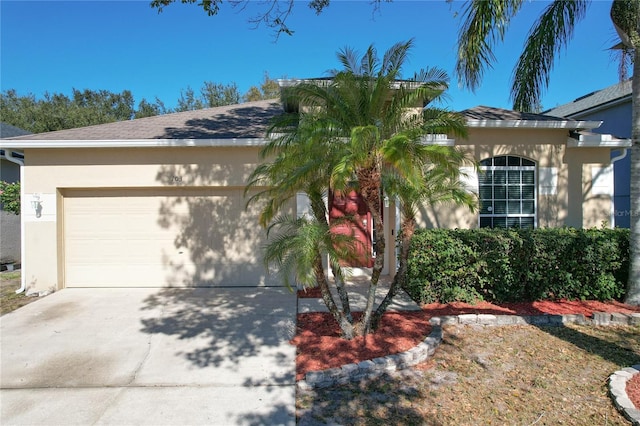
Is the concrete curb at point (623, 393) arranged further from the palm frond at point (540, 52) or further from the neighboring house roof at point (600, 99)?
the neighboring house roof at point (600, 99)

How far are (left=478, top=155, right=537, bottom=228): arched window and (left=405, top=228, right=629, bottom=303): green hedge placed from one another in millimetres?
1738

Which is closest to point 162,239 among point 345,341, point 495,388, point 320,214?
point 320,214

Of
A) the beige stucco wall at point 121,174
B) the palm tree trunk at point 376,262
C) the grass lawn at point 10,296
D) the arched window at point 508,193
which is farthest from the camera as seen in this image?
the arched window at point 508,193

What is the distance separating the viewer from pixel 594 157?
8836 millimetres

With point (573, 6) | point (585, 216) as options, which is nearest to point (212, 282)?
point (585, 216)

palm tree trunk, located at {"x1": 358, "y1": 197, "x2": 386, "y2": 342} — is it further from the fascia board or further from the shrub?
the shrub

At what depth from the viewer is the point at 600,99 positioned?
1609 centimetres

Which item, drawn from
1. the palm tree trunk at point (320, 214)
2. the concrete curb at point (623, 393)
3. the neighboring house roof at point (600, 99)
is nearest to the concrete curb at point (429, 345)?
the concrete curb at point (623, 393)

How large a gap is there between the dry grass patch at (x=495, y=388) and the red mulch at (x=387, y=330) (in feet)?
1.39

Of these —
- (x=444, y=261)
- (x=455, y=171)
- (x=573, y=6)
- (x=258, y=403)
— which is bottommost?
(x=258, y=403)

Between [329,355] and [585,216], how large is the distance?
7.61 m

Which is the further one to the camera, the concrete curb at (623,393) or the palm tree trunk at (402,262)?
the palm tree trunk at (402,262)

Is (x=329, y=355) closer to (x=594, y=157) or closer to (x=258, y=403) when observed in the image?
(x=258, y=403)

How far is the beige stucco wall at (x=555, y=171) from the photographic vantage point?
8.63 metres
